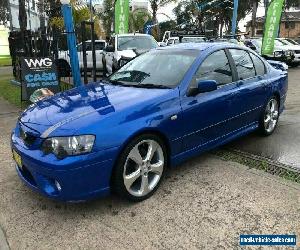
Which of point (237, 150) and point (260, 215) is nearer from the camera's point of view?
point (260, 215)

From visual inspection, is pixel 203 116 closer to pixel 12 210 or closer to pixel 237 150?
pixel 237 150

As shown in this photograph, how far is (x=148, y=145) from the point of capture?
3.67m

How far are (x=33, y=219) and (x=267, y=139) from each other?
3638 millimetres

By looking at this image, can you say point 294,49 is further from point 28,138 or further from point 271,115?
point 28,138

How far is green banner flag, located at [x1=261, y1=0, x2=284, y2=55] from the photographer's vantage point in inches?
595

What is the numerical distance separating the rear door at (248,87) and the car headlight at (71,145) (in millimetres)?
2207

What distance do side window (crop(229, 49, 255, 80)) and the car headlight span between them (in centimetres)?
250

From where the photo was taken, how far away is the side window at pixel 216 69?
14.3ft

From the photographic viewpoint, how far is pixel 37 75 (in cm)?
817

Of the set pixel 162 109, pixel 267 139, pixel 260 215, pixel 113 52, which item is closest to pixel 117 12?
pixel 113 52

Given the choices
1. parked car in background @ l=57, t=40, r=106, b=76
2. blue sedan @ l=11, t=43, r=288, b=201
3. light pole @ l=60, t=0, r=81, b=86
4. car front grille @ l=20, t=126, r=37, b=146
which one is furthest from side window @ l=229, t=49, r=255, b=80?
parked car in background @ l=57, t=40, r=106, b=76

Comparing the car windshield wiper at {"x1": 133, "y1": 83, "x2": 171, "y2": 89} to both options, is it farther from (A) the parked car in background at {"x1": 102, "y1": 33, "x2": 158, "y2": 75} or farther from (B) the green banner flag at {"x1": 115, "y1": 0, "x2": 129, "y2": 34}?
(B) the green banner flag at {"x1": 115, "y1": 0, "x2": 129, "y2": 34}

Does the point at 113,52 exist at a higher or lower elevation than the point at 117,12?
lower

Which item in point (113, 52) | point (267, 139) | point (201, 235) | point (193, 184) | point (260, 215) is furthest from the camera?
point (113, 52)
